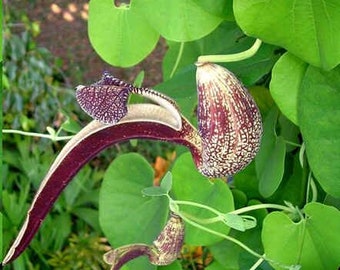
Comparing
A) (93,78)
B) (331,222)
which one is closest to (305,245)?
(331,222)

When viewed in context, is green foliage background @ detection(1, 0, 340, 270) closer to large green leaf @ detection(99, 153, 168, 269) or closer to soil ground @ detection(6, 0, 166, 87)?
large green leaf @ detection(99, 153, 168, 269)

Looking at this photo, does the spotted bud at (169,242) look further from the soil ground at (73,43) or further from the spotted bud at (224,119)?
the soil ground at (73,43)

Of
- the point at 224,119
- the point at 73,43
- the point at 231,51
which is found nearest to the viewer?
the point at 224,119

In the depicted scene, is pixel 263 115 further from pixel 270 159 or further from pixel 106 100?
pixel 106 100

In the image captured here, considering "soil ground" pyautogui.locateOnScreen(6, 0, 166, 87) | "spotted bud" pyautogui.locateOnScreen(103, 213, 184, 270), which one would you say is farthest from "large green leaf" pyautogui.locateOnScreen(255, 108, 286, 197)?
"soil ground" pyautogui.locateOnScreen(6, 0, 166, 87)

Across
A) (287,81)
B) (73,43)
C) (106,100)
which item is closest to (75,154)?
(106,100)

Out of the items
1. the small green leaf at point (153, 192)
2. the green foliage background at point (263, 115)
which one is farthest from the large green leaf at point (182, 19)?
the small green leaf at point (153, 192)

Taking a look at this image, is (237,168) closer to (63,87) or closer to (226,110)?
(226,110)
